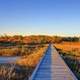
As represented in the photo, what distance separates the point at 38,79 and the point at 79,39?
9543 cm

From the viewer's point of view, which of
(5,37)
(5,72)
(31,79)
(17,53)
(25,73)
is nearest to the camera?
(31,79)

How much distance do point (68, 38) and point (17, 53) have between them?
73448 mm

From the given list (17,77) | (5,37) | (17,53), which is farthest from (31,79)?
(5,37)

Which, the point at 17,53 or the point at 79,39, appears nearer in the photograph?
the point at 17,53

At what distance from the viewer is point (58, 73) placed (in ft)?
44.4

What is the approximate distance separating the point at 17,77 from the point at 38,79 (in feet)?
4.00

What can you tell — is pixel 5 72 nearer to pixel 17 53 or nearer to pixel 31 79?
pixel 31 79

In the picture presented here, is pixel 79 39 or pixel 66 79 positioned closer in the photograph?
pixel 66 79

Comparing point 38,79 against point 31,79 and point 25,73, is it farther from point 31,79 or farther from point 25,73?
point 25,73

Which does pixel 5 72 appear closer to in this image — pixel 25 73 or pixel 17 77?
pixel 17 77

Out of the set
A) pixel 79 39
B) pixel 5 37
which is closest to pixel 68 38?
pixel 79 39

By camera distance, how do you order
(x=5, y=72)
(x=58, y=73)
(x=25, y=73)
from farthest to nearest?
(x=25, y=73) → (x=58, y=73) → (x=5, y=72)

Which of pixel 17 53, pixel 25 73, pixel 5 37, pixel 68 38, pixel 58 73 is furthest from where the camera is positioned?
pixel 68 38

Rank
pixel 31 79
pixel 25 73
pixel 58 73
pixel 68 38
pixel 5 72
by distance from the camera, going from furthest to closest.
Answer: pixel 68 38
pixel 25 73
pixel 58 73
pixel 5 72
pixel 31 79
